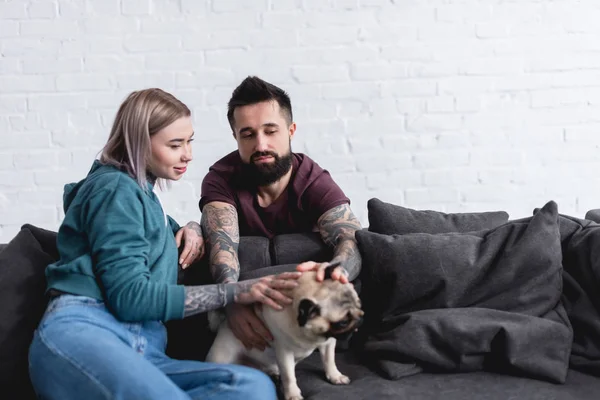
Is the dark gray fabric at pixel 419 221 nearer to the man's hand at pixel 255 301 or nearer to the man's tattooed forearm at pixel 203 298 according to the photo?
the man's hand at pixel 255 301

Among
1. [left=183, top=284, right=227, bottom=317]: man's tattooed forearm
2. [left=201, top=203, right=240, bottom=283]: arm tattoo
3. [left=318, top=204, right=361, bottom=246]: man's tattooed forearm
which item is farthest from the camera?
[left=318, top=204, right=361, bottom=246]: man's tattooed forearm

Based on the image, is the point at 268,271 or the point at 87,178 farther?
the point at 268,271

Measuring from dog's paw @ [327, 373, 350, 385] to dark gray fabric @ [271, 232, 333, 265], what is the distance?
0.51m

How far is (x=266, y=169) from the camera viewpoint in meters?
2.67

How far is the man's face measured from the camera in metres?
2.65

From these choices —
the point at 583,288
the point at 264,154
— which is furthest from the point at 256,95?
the point at 583,288

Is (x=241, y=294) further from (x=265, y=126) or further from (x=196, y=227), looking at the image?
(x=265, y=126)

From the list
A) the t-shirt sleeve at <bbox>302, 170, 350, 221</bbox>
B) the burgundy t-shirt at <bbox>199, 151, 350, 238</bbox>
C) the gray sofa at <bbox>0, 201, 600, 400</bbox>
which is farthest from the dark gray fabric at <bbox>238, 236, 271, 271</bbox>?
the t-shirt sleeve at <bbox>302, 170, 350, 221</bbox>

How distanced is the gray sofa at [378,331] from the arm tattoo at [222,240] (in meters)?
0.08

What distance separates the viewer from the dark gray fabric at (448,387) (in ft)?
6.84

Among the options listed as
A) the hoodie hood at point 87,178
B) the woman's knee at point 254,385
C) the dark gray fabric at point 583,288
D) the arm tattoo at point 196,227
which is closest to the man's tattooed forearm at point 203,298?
the woman's knee at point 254,385

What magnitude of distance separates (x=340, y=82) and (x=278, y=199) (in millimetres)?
1150

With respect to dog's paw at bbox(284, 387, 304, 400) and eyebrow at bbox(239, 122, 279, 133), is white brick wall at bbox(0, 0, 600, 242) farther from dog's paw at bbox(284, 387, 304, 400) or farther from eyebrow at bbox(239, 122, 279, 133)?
dog's paw at bbox(284, 387, 304, 400)

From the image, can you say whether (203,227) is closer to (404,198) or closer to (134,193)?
(134,193)
